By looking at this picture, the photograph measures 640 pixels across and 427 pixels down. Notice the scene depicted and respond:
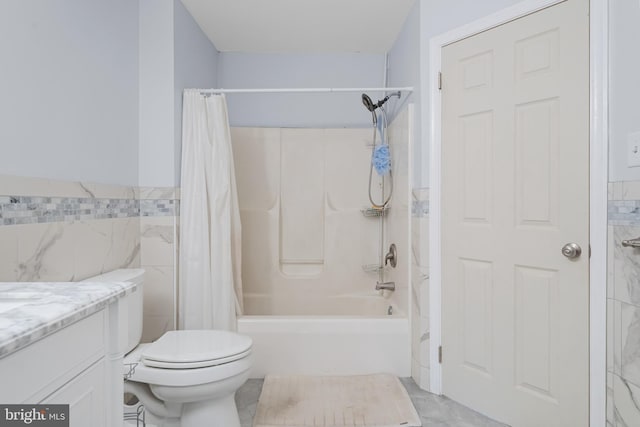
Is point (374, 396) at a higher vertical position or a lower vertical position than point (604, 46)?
lower

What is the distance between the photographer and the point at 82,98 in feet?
5.65

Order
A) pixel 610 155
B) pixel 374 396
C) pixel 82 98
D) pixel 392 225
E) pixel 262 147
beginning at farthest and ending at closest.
→ pixel 262 147, pixel 392 225, pixel 374 396, pixel 82 98, pixel 610 155

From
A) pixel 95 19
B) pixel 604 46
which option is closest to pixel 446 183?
pixel 604 46

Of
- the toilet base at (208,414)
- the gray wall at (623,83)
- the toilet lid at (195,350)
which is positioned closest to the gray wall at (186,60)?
the toilet lid at (195,350)

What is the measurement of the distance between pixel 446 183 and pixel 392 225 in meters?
0.86

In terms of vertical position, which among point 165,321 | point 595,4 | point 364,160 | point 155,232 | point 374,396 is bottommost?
point 374,396

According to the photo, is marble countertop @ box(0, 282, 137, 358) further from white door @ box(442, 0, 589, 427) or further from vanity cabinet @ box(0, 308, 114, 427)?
white door @ box(442, 0, 589, 427)

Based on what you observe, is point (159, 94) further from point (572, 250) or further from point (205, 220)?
point (572, 250)

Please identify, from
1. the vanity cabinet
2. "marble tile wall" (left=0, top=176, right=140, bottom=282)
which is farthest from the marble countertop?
"marble tile wall" (left=0, top=176, right=140, bottom=282)

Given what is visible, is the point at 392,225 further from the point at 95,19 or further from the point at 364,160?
the point at 95,19

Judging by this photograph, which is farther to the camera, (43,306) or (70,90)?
(70,90)

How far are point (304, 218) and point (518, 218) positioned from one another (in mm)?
1750

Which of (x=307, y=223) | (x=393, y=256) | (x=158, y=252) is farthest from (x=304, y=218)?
(x=158, y=252)

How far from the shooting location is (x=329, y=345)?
2.30 metres
